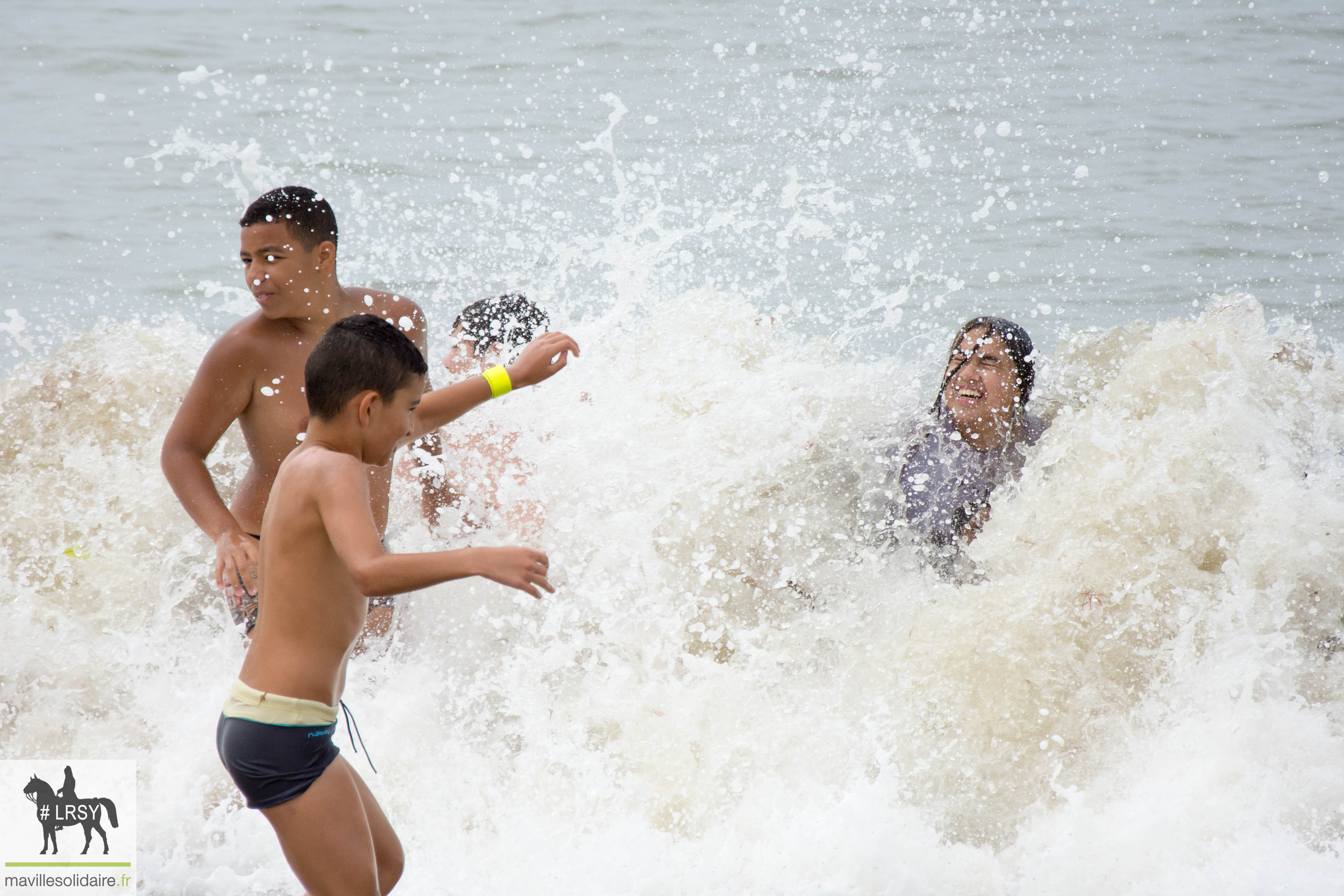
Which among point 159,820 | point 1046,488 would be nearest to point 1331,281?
point 1046,488

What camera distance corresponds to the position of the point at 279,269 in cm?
303

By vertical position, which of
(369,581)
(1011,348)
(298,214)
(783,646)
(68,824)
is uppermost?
(298,214)

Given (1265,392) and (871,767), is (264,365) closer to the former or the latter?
(871,767)

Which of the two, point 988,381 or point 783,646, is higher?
point 988,381

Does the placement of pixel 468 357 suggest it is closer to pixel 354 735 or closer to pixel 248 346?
pixel 248 346

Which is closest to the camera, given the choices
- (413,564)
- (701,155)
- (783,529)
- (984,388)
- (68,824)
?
(413,564)

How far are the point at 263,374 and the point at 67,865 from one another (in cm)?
158

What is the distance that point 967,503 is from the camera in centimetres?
403

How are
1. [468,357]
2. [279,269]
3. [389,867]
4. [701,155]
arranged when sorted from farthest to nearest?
1. [701,155]
2. [468,357]
3. [279,269]
4. [389,867]

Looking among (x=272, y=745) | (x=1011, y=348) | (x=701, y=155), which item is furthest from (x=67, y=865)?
(x=701, y=155)

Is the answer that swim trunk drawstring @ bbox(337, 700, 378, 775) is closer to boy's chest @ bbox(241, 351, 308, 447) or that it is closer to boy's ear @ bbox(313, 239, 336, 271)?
boy's chest @ bbox(241, 351, 308, 447)

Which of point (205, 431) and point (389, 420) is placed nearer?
point (389, 420)

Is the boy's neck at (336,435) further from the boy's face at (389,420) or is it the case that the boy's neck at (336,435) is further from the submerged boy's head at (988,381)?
the submerged boy's head at (988,381)

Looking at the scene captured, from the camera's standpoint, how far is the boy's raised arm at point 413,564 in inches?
77.8
